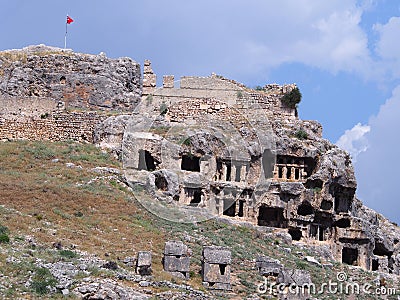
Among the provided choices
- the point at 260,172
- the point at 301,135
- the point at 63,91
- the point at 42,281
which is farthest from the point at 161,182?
the point at 42,281

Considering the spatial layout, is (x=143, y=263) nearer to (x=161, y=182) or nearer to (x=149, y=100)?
(x=161, y=182)

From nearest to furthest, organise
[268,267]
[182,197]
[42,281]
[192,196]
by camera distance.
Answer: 1. [42,281]
2. [268,267]
3. [182,197]
4. [192,196]

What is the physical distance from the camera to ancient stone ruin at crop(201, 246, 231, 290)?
33.6m

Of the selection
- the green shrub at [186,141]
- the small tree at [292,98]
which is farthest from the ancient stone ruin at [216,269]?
the small tree at [292,98]

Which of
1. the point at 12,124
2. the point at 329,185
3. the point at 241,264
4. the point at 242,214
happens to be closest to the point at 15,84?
the point at 12,124

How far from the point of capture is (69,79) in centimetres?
5772

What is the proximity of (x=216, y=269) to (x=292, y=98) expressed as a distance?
80.2 feet

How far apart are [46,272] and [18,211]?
320 inches

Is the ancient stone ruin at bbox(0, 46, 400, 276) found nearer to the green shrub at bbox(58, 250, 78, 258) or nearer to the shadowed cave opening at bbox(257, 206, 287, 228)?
the shadowed cave opening at bbox(257, 206, 287, 228)

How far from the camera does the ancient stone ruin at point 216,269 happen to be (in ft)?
110

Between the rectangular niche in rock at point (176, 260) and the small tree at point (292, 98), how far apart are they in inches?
943

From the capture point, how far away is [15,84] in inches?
2217

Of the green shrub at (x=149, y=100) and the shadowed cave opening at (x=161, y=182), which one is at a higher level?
the green shrub at (x=149, y=100)

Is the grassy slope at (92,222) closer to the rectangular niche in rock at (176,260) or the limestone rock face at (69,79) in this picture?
the rectangular niche in rock at (176,260)
